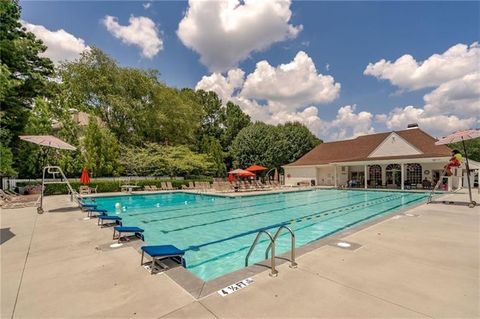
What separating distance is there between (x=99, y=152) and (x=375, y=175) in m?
28.5

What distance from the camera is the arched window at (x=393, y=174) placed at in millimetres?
24697

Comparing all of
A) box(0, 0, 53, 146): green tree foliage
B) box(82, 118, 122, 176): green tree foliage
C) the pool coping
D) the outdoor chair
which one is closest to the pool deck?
the pool coping

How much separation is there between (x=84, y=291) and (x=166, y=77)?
119ft

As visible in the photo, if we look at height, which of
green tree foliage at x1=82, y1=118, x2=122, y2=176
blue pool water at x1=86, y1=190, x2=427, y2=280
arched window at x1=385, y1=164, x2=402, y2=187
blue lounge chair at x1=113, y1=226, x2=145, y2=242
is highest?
green tree foliage at x1=82, y1=118, x2=122, y2=176

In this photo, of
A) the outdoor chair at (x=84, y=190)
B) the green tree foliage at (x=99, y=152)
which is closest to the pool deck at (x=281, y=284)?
the outdoor chair at (x=84, y=190)

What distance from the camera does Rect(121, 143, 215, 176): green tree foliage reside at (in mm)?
26719

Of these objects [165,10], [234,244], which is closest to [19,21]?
[165,10]

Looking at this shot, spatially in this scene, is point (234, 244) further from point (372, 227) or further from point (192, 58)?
point (192, 58)

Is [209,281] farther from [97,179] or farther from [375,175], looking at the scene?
[375,175]

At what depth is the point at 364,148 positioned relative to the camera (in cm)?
2847

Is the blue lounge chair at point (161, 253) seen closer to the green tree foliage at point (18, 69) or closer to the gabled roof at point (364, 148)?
the green tree foliage at point (18, 69)

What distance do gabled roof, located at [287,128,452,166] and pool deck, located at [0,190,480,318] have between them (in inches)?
795

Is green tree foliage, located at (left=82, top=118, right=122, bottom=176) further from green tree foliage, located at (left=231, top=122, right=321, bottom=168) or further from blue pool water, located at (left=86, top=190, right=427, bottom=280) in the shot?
green tree foliage, located at (left=231, top=122, right=321, bottom=168)

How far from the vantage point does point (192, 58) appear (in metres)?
26.4
